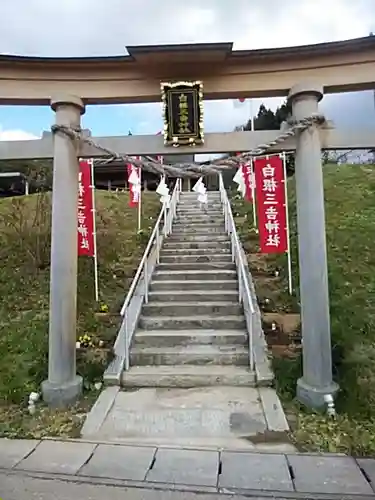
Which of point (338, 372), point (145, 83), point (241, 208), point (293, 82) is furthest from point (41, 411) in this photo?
point (241, 208)

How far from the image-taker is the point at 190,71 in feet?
17.2

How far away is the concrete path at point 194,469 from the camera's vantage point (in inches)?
124

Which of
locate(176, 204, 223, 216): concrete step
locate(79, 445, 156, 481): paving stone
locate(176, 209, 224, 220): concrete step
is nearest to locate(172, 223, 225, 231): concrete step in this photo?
locate(176, 209, 224, 220): concrete step

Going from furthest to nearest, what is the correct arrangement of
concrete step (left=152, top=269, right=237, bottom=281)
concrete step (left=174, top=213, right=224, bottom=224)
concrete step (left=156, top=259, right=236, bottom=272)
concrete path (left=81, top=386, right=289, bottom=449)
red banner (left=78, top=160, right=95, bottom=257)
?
concrete step (left=174, top=213, right=224, bottom=224), concrete step (left=156, top=259, right=236, bottom=272), concrete step (left=152, top=269, right=237, bottom=281), red banner (left=78, top=160, right=95, bottom=257), concrete path (left=81, top=386, right=289, bottom=449)

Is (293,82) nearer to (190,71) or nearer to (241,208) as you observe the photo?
(190,71)

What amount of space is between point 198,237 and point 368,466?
289 inches

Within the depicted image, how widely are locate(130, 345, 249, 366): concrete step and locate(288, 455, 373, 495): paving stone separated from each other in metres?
2.27

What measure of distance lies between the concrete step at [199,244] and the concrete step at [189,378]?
4.28m

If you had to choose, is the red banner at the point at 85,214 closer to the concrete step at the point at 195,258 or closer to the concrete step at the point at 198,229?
the concrete step at the point at 195,258

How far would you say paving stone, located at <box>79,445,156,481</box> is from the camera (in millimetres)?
3377

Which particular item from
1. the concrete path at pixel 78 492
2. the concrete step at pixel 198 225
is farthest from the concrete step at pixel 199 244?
the concrete path at pixel 78 492

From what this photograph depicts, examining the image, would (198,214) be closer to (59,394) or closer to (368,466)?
(59,394)

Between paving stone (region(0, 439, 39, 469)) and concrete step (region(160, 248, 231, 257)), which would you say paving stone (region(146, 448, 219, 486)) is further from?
concrete step (region(160, 248, 231, 257))

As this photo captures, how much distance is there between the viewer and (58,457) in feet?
12.1
